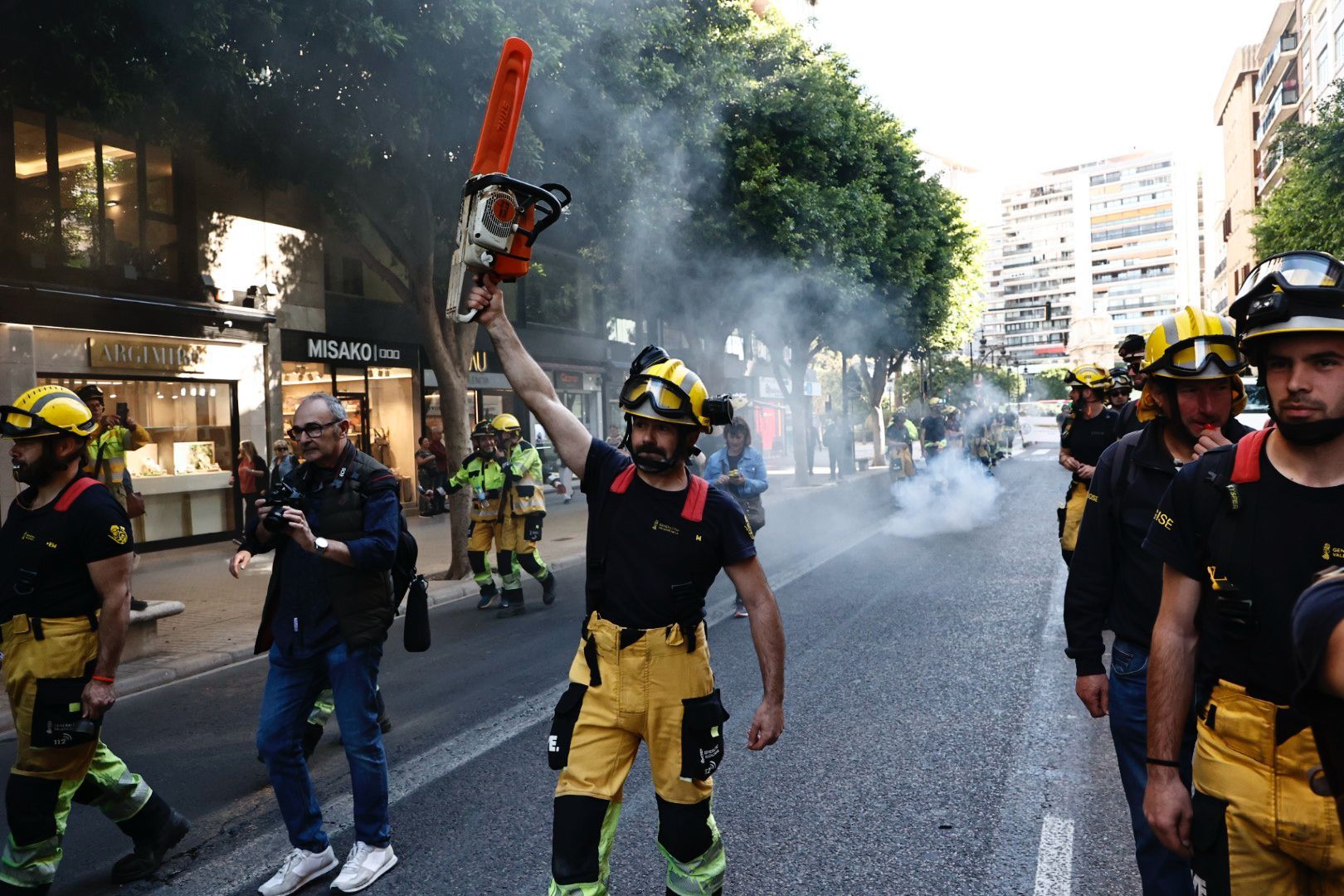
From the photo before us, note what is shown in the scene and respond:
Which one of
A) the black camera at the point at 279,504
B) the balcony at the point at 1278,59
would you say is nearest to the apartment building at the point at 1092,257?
the balcony at the point at 1278,59

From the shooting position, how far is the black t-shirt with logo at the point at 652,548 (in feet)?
9.09

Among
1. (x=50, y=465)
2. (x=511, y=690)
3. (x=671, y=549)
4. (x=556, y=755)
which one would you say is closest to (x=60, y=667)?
(x=50, y=465)

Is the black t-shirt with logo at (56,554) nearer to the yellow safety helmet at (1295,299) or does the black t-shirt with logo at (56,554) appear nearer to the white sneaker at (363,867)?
the white sneaker at (363,867)

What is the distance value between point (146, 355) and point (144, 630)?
7225 mm

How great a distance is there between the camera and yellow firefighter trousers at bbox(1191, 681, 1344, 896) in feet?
5.87

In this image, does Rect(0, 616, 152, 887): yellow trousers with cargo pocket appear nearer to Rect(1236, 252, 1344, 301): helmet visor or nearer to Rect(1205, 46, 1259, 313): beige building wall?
Rect(1236, 252, 1344, 301): helmet visor

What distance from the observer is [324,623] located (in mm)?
3697

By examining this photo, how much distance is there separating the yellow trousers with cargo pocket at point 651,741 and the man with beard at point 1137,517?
48.3 inches

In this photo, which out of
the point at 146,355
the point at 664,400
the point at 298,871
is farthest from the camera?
the point at 146,355

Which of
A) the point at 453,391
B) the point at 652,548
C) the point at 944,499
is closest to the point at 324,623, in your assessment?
the point at 652,548

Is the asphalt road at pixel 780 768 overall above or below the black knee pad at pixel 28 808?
below

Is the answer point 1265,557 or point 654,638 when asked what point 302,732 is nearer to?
point 654,638

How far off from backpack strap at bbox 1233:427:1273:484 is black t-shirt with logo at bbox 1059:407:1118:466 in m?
4.78

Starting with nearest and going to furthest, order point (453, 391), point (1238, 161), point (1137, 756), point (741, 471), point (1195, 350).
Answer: point (1137, 756) < point (1195, 350) < point (741, 471) < point (453, 391) < point (1238, 161)
